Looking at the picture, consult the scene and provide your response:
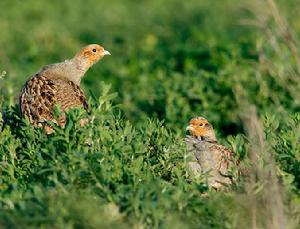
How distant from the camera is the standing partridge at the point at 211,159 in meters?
6.71

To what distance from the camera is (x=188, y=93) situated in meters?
10.8

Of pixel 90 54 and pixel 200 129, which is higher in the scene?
pixel 90 54

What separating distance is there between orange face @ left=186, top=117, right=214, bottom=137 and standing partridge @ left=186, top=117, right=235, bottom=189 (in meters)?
0.08

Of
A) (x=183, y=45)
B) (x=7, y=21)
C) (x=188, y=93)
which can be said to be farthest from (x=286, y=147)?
(x=7, y=21)

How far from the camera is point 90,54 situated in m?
9.20

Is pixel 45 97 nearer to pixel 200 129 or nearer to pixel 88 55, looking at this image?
pixel 200 129

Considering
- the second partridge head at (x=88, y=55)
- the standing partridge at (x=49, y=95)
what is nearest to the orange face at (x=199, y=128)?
the standing partridge at (x=49, y=95)

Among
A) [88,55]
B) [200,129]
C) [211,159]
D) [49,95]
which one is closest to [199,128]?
[200,129]

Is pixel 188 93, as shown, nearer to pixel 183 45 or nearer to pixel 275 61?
pixel 275 61

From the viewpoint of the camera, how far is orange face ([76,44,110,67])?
29.8 feet

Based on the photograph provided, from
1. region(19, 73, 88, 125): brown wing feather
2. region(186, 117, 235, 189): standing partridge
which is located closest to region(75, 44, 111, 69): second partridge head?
region(19, 73, 88, 125): brown wing feather

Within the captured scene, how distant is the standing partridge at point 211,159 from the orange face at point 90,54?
1.73 meters

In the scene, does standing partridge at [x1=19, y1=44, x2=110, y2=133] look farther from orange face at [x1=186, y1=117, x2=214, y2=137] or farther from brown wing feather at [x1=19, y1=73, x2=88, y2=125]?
orange face at [x1=186, y1=117, x2=214, y2=137]

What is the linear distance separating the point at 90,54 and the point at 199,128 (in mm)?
1741
